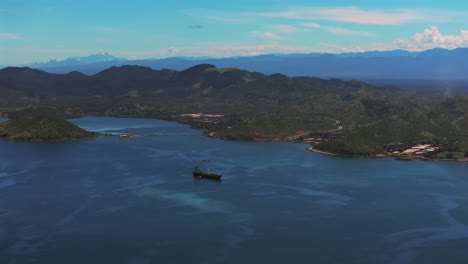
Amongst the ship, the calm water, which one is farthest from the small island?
the ship

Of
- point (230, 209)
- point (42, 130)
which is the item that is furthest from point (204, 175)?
point (42, 130)

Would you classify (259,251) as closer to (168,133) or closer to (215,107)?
(168,133)

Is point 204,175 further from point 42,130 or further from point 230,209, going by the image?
point 42,130

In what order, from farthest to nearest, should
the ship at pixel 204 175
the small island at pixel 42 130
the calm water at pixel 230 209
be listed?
the small island at pixel 42 130
the ship at pixel 204 175
the calm water at pixel 230 209

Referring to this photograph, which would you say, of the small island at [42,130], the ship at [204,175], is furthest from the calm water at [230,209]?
the small island at [42,130]

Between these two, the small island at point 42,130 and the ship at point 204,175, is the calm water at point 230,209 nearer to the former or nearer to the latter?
the ship at point 204,175

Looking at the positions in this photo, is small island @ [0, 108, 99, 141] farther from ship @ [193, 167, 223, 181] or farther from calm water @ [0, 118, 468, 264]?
ship @ [193, 167, 223, 181]
